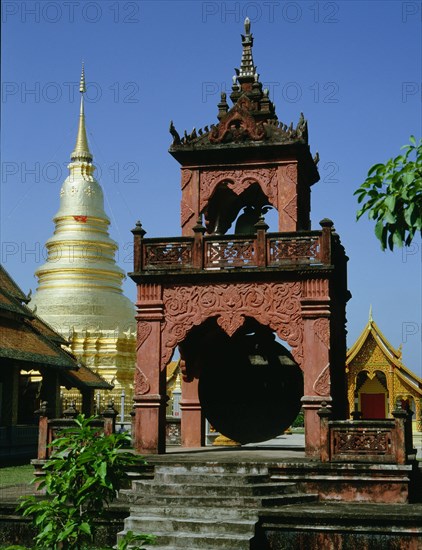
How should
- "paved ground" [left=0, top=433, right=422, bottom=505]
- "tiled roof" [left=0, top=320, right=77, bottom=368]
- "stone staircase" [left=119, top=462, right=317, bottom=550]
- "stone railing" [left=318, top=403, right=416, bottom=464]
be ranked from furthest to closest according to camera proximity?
"tiled roof" [left=0, top=320, right=77, bottom=368] → "paved ground" [left=0, top=433, right=422, bottom=505] → "stone railing" [left=318, top=403, right=416, bottom=464] → "stone staircase" [left=119, top=462, right=317, bottom=550]

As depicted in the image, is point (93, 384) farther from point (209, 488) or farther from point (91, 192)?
point (209, 488)

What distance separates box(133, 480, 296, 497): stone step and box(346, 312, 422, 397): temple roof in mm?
26260

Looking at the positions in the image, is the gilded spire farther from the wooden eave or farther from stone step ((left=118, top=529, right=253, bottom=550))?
stone step ((left=118, top=529, right=253, bottom=550))

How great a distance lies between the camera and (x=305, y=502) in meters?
13.9

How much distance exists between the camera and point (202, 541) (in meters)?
12.3

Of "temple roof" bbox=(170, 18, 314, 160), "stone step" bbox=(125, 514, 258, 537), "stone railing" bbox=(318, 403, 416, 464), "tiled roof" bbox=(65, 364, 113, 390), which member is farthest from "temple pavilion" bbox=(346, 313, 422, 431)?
"stone step" bbox=(125, 514, 258, 537)

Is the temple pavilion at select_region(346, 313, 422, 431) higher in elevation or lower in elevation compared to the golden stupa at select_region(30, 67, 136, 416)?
lower

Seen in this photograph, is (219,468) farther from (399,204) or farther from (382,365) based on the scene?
(382,365)

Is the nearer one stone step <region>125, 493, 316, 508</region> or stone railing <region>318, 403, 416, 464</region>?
stone step <region>125, 493, 316, 508</region>

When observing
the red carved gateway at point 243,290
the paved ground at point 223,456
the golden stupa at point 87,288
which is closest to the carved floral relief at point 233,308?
the red carved gateway at point 243,290

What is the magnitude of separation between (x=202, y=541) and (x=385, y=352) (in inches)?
1124

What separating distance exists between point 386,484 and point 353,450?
735mm

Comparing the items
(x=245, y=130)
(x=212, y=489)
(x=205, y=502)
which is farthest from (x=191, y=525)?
(x=245, y=130)

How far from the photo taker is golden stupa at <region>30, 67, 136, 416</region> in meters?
46.6
